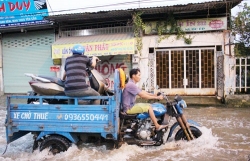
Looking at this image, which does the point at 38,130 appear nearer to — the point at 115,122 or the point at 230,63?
the point at 115,122

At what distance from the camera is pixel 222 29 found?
11.8 m

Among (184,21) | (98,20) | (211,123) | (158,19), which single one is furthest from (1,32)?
(211,123)

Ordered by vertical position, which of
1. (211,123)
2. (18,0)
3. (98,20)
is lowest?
(211,123)

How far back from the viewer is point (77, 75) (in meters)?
4.41

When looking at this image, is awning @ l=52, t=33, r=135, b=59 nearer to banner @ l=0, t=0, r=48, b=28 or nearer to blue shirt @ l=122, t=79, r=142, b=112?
banner @ l=0, t=0, r=48, b=28

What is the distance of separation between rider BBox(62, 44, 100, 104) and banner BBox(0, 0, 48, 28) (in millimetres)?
10465

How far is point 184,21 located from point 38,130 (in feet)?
30.7

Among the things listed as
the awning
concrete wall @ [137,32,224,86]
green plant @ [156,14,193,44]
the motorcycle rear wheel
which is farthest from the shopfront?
the motorcycle rear wheel

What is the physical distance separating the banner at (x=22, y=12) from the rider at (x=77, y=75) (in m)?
10.5

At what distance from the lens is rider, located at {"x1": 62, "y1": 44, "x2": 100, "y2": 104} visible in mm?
4371

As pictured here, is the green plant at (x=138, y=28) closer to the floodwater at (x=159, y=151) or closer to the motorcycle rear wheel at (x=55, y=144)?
the floodwater at (x=159, y=151)

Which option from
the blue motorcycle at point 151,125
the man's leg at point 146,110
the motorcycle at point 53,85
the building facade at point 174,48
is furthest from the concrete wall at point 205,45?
the motorcycle at point 53,85

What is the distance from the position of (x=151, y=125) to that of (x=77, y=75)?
1564 millimetres

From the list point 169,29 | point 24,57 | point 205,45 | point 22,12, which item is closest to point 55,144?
point 169,29
